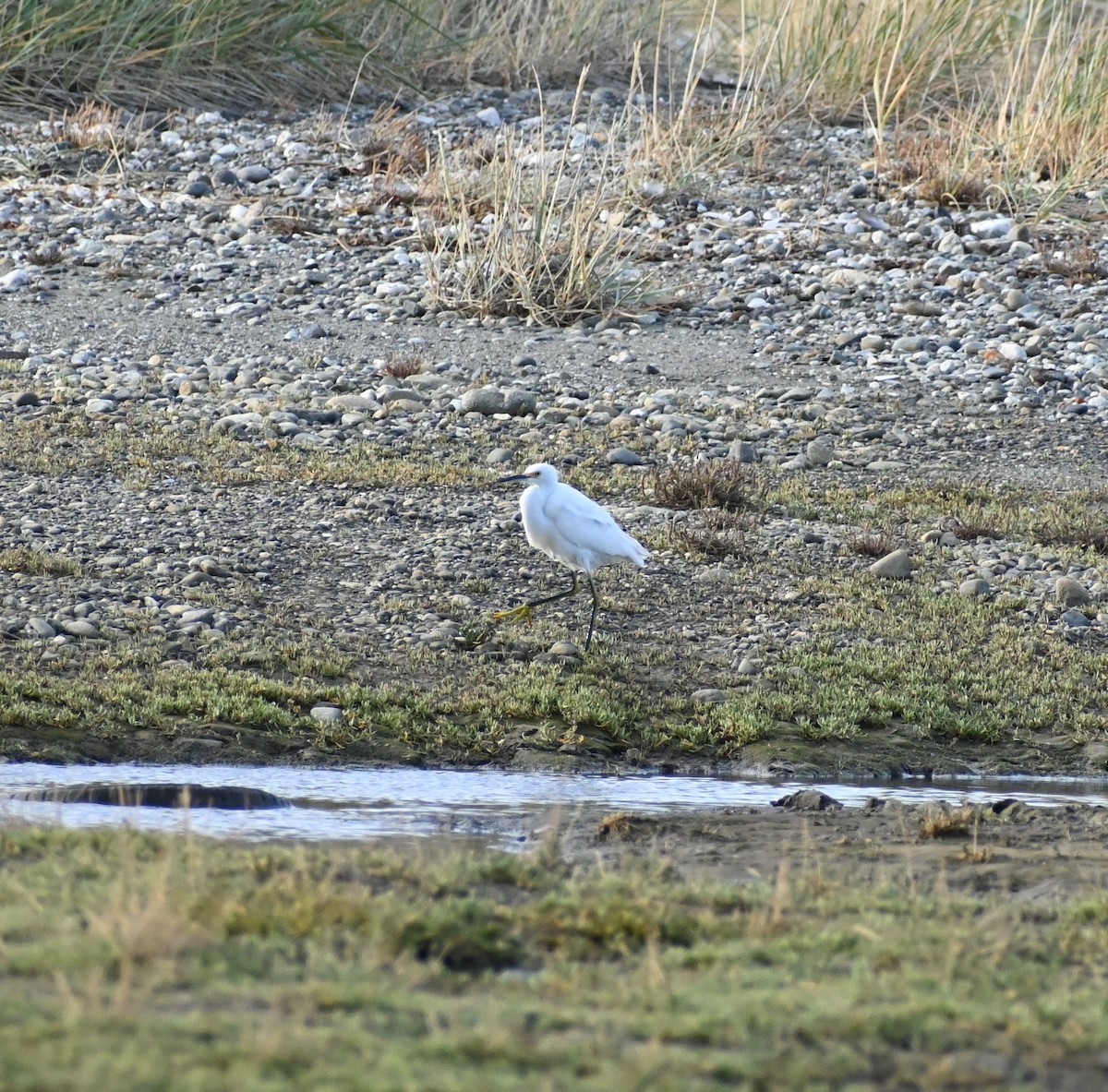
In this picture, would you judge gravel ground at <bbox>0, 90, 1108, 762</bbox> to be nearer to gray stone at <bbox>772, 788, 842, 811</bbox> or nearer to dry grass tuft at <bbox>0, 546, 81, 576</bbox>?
dry grass tuft at <bbox>0, 546, 81, 576</bbox>

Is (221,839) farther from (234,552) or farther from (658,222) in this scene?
(658,222)

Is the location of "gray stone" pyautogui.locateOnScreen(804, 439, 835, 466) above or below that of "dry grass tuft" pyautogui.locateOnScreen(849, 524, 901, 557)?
above

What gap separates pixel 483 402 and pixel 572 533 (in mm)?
4027

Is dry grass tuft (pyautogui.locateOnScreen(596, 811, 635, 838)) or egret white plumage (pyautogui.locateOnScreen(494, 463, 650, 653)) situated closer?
dry grass tuft (pyautogui.locateOnScreen(596, 811, 635, 838))

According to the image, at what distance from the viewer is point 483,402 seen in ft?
41.8

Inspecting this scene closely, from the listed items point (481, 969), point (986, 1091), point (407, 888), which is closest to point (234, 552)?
point (407, 888)

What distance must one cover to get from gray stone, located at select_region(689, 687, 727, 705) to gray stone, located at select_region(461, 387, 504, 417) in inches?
184

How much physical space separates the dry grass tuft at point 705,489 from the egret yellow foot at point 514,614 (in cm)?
203

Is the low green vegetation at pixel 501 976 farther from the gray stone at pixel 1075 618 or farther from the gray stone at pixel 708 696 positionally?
the gray stone at pixel 1075 618

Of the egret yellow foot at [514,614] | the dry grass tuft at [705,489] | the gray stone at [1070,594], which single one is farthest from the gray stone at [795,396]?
the egret yellow foot at [514,614]

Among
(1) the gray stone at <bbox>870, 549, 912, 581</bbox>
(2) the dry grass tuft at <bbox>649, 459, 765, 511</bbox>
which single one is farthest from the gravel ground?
(2) the dry grass tuft at <bbox>649, 459, 765, 511</bbox>

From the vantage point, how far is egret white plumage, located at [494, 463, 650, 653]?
29.1 ft

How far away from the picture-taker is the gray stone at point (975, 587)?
9.73m

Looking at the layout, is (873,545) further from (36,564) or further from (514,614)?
(36,564)
